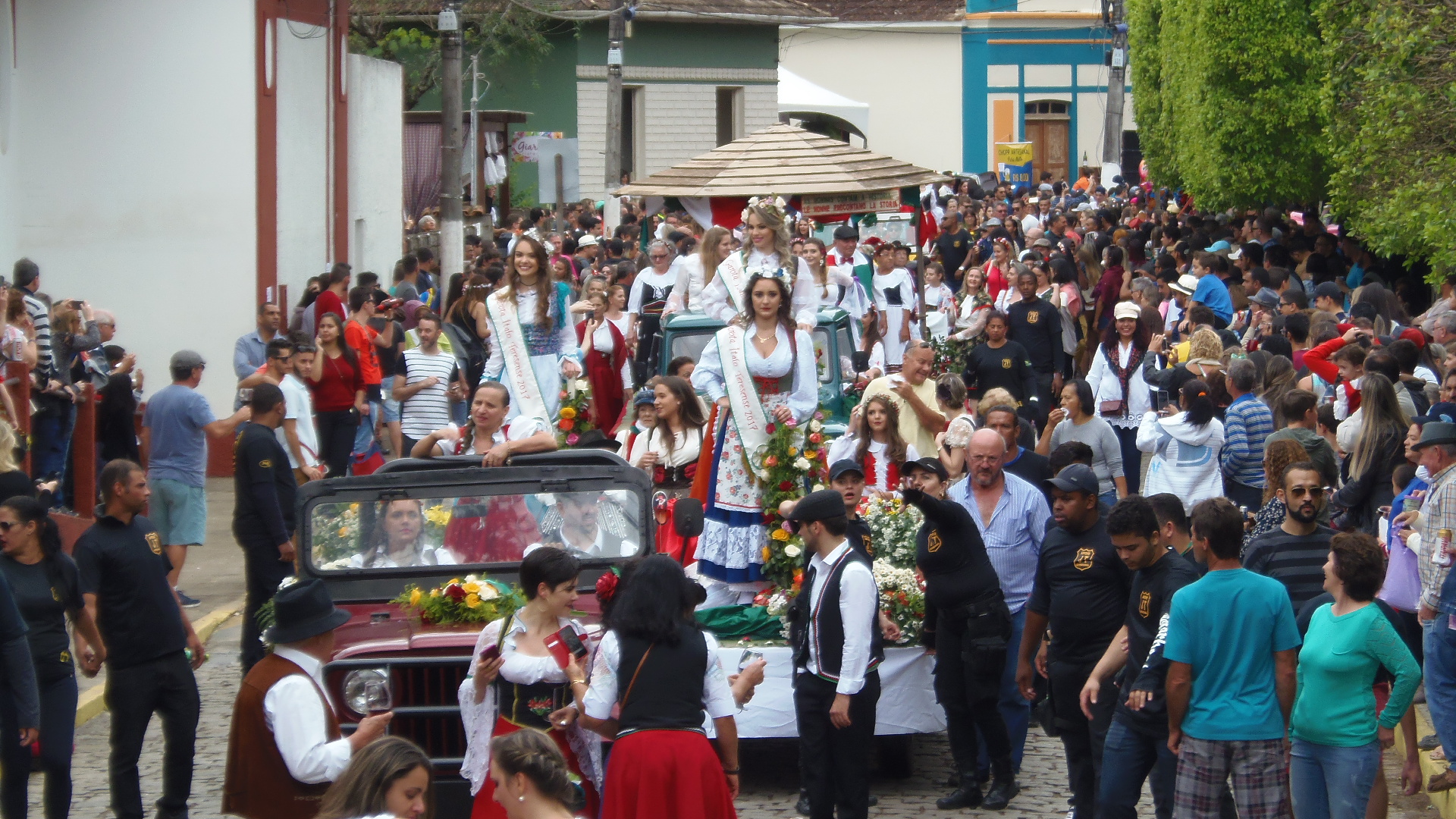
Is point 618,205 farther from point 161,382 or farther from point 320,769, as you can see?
point 320,769

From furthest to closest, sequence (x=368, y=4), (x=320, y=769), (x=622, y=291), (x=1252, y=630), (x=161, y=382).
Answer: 1. (x=368, y=4)
2. (x=161, y=382)
3. (x=622, y=291)
4. (x=1252, y=630)
5. (x=320, y=769)

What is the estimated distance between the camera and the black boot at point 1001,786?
8156 mm

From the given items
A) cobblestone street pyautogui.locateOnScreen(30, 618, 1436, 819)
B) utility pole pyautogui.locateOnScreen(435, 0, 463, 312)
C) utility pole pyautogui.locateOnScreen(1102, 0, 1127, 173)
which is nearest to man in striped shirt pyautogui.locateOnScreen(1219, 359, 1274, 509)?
cobblestone street pyautogui.locateOnScreen(30, 618, 1436, 819)

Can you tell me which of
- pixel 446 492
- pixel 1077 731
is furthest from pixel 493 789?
pixel 1077 731

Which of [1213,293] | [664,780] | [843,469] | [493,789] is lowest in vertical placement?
[493,789]

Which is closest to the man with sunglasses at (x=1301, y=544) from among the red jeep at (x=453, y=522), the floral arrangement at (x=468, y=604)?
the red jeep at (x=453, y=522)

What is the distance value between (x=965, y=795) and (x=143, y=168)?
1192 cm

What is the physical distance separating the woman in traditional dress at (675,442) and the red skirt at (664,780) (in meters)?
4.67

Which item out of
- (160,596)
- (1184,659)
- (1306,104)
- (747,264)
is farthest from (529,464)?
(1306,104)

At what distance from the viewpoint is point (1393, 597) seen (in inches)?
321

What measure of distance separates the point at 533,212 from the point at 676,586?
22.1 meters

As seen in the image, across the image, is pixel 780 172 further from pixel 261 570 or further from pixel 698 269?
pixel 261 570

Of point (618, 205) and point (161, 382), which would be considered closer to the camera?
point (161, 382)

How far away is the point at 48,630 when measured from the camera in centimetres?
738
